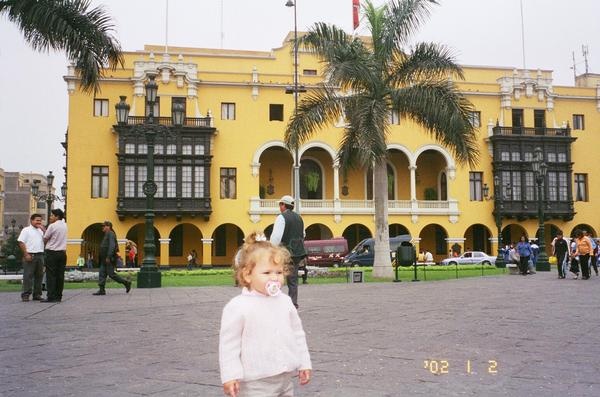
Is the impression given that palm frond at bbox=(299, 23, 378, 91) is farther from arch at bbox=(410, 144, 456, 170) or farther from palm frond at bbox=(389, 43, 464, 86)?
arch at bbox=(410, 144, 456, 170)

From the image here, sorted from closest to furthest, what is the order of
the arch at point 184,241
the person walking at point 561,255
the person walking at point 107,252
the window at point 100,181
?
the person walking at point 107,252, the person walking at point 561,255, the window at point 100,181, the arch at point 184,241

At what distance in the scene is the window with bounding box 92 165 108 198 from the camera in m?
37.1

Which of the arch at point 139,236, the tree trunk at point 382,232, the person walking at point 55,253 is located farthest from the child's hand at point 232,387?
the arch at point 139,236

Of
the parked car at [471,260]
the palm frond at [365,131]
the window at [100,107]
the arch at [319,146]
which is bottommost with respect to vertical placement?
the parked car at [471,260]

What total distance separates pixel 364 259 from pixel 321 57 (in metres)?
16.9

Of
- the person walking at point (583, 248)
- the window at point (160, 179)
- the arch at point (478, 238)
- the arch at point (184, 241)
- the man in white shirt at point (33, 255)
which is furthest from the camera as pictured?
the arch at point (478, 238)

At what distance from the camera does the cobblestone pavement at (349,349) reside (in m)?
4.54

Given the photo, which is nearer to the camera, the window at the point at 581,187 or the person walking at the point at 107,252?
the person walking at the point at 107,252

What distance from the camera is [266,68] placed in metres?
40.6

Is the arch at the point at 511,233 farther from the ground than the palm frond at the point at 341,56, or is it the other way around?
the palm frond at the point at 341,56

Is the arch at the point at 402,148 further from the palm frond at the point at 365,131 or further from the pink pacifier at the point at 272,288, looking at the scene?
the pink pacifier at the point at 272,288

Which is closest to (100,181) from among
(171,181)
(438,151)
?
(171,181)

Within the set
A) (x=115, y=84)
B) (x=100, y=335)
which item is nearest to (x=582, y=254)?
(x=100, y=335)

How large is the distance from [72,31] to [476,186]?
108 feet
